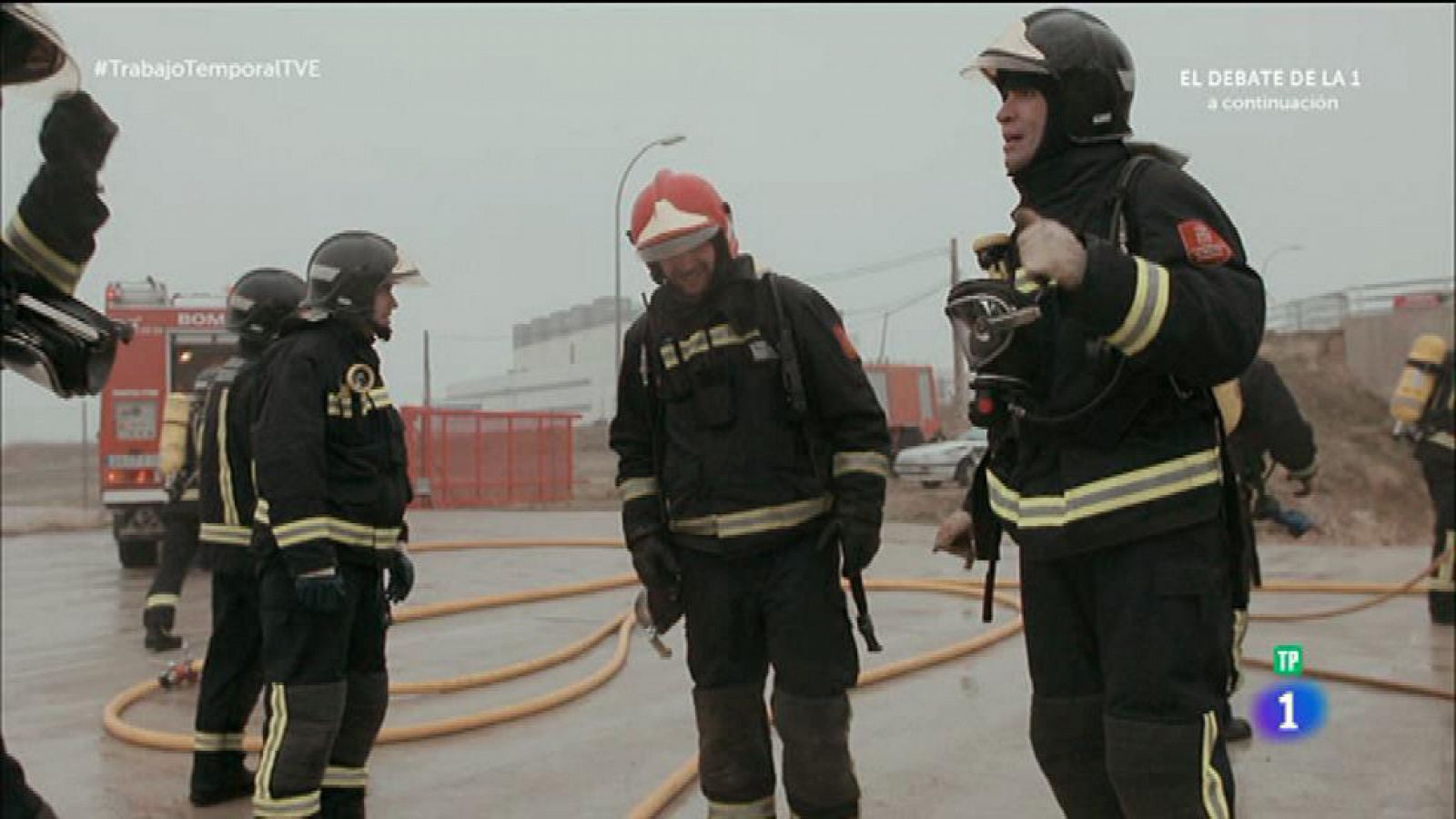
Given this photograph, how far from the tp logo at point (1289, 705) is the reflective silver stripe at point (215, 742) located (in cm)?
416

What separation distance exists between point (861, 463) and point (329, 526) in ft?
5.56

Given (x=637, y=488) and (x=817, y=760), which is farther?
(x=637, y=488)

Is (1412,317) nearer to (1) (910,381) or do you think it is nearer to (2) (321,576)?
(1) (910,381)

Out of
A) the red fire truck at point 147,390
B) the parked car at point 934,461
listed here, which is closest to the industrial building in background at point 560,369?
the parked car at point 934,461

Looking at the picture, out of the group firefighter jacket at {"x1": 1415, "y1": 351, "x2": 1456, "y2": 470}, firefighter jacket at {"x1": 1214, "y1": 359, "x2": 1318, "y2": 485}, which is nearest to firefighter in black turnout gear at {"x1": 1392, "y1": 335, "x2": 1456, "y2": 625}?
firefighter jacket at {"x1": 1415, "y1": 351, "x2": 1456, "y2": 470}

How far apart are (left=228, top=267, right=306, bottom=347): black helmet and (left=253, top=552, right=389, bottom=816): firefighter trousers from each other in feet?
4.91

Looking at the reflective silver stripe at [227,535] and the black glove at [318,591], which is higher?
the reflective silver stripe at [227,535]

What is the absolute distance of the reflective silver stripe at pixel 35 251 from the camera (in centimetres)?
204

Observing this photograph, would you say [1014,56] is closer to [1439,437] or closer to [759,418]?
[759,418]

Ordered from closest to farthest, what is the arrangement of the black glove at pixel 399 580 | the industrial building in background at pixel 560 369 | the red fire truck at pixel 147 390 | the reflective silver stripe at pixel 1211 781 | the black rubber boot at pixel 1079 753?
the reflective silver stripe at pixel 1211 781 < the black rubber boot at pixel 1079 753 < the black glove at pixel 399 580 < the red fire truck at pixel 147 390 < the industrial building in background at pixel 560 369

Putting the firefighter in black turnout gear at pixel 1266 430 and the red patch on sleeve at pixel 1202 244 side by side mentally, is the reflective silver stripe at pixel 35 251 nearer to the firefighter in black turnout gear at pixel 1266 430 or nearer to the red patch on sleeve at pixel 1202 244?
the red patch on sleeve at pixel 1202 244

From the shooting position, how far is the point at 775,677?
3.50 meters

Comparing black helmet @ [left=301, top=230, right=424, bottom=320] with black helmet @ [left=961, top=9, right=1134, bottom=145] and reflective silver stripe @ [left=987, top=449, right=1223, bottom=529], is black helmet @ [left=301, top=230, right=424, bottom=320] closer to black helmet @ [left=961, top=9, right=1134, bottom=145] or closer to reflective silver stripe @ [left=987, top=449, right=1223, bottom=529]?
black helmet @ [left=961, top=9, right=1134, bottom=145]

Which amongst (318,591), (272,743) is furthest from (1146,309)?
(272,743)
